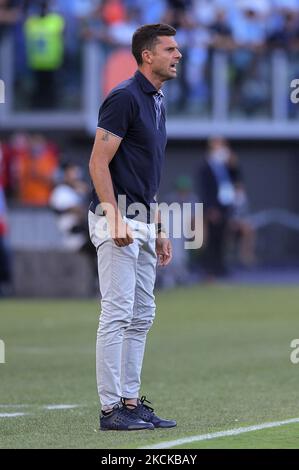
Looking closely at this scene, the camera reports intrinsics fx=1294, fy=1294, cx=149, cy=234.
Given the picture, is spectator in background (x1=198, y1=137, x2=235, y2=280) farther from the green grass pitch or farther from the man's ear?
the man's ear

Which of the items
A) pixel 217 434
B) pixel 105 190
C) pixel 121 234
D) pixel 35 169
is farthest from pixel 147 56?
pixel 35 169

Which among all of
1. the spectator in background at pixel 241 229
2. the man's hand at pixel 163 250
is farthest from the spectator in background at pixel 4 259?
the man's hand at pixel 163 250

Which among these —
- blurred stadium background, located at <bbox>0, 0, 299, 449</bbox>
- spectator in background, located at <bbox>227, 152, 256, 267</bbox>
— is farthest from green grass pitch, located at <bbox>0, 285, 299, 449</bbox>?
spectator in background, located at <bbox>227, 152, 256, 267</bbox>

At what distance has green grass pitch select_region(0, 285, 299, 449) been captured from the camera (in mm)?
7633

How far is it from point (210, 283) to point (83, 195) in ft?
10.8

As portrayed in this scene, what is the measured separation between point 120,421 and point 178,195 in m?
16.0

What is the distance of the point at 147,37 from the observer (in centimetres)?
796

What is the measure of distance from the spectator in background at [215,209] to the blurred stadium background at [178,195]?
1.0 inches

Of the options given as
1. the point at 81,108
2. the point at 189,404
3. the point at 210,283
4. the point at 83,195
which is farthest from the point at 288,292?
the point at 189,404

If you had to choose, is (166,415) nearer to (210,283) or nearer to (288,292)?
(288,292)

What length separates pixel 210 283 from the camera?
880 inches

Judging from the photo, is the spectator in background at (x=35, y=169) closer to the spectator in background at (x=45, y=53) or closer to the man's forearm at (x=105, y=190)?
the spectator in background at (x=45, y=53)

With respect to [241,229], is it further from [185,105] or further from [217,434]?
[217,434]

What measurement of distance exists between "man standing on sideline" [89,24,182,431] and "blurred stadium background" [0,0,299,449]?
136cm
